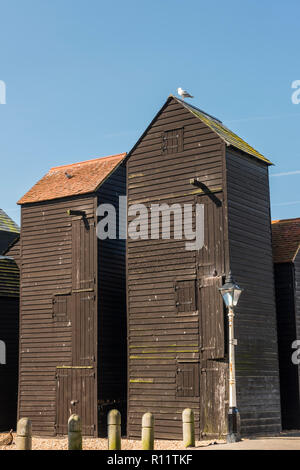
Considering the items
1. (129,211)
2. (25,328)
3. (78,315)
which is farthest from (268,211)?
(25,328)

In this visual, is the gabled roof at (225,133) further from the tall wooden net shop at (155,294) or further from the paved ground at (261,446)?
the paved ground at (261,446)

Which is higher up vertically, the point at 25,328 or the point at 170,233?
the point at 170,233

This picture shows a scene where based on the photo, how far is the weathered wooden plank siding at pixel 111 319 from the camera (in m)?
26.4

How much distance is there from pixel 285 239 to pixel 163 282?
6.22m

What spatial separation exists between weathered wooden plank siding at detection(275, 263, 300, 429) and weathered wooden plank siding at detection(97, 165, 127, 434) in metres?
5.94

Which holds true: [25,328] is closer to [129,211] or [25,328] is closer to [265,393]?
[129,211]

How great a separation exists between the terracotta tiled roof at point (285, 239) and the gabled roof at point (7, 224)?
14658mm

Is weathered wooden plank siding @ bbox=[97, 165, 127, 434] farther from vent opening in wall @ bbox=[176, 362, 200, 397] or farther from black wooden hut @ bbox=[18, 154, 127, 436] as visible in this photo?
vent opening in wall @ bbox=[176, 362, 200, 397]

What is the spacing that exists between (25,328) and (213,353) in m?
8.87

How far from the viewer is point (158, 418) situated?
2367 centimetres

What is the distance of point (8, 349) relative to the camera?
3005cm

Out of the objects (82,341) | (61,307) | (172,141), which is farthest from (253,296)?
(61,307)

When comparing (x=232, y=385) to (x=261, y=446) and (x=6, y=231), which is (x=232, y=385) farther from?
(x=6, y=231)

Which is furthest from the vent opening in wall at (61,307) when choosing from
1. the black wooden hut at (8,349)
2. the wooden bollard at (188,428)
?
the wooden bollard at (188,428)
